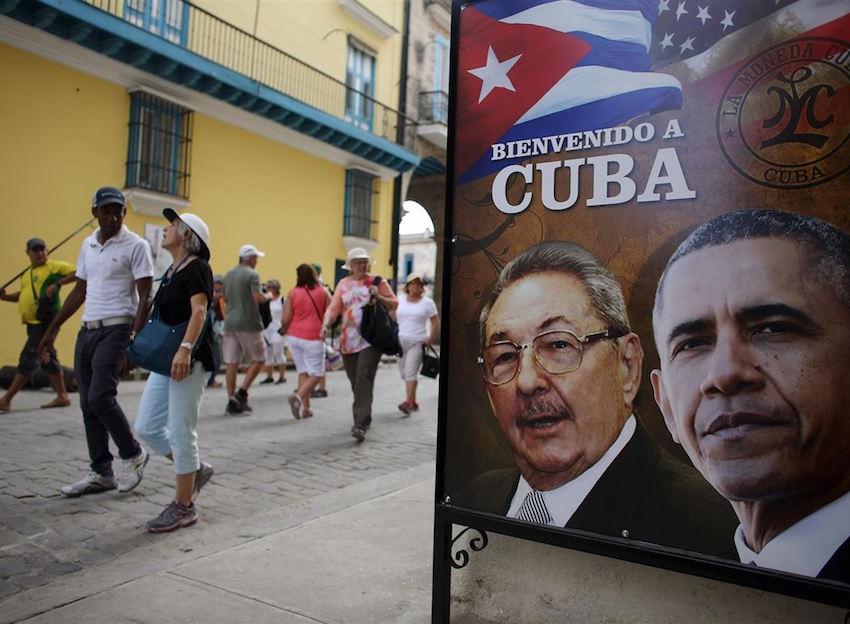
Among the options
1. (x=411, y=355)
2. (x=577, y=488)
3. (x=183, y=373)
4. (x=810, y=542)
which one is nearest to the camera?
(x=810, y=542)

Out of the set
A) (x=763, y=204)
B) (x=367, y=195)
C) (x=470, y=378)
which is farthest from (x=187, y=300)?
(x=367, y=195)

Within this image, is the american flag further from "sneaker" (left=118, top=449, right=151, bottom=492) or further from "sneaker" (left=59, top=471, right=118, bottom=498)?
"sneaker" (left=59, top=471, right=118, bottom=498)

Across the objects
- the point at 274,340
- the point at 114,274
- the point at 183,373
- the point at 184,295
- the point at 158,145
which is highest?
the point at 158,145

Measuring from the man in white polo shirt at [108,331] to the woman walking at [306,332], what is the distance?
3273 millimetres

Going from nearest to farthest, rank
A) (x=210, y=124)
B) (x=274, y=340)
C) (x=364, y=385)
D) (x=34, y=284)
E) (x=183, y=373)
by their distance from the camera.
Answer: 1. (x=183, y=373)
2. (x=364, y=385)
3. (x=34, y=284)
4. (x=274, y=340)
5. (x=210, y=124)

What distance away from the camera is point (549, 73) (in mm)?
2273

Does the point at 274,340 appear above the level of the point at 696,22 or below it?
below

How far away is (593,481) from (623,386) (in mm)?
327

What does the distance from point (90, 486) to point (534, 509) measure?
3398mm

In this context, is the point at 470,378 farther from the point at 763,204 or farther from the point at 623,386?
the point at 763,204

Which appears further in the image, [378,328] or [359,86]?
[359,86]

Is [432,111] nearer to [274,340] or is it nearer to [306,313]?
[274,340]

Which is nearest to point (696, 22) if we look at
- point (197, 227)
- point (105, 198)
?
point (197, 227)

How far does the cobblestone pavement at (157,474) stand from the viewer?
3541 mm
